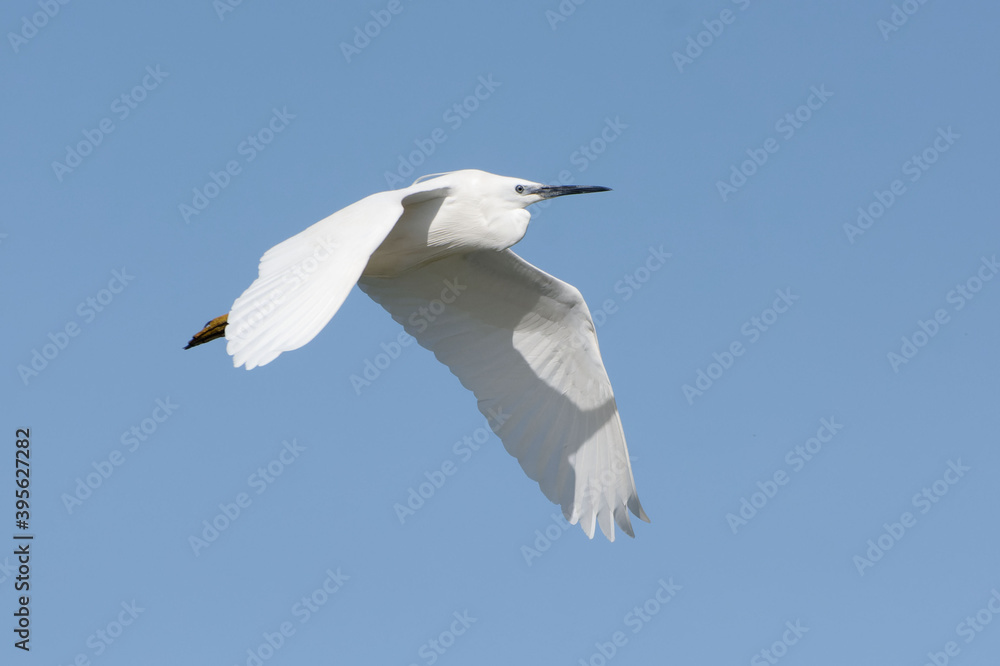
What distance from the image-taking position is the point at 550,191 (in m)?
11.0

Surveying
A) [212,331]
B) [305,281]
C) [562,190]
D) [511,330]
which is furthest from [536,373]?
[305,281]

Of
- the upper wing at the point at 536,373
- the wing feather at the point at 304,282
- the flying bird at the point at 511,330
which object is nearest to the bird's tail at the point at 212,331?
the flying bird at the point at 511,330

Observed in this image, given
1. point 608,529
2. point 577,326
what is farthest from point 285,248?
point 608,529

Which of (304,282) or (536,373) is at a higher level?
(304,282)

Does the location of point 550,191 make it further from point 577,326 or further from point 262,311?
point 262,311

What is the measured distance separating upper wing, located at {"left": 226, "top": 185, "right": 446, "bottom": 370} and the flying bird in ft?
3.60

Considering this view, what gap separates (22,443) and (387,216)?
4881mm

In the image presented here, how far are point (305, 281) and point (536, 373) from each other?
165 inches

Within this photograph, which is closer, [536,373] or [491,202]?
[491,202]

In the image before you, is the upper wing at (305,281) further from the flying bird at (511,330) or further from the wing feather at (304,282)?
the flying bird at (511,330)

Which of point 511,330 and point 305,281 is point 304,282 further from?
point 511,330

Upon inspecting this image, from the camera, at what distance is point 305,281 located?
8242mm

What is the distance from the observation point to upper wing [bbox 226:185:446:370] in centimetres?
764

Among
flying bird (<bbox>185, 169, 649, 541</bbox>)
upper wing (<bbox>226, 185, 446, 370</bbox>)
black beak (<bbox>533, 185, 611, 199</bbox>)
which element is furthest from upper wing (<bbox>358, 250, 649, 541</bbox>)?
upper wing (<bbox>226, 185, 446, 370</bbox>)
